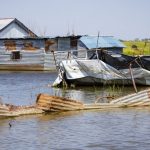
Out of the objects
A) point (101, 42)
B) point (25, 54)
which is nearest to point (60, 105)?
point (101, 42)

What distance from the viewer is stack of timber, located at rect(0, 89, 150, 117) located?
13.4m

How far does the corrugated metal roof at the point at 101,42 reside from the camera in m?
35.3

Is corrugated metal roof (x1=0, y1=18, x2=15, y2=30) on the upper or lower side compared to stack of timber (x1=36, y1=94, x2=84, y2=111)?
upper

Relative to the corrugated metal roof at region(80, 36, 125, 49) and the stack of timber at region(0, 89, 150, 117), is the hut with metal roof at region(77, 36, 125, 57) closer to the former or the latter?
the corrugated metal roof at region(80, 36, 125, 49)

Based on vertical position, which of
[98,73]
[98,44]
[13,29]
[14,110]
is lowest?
[14,110]

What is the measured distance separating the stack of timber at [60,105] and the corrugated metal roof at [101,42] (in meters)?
19.8

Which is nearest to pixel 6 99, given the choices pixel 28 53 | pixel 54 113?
pixel 54 113

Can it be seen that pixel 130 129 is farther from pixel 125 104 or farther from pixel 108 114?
pixel 125 104

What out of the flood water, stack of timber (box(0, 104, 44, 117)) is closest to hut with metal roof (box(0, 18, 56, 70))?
the flood water

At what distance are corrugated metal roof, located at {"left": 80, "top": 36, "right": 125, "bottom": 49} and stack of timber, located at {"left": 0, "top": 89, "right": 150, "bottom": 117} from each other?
64.9 ft

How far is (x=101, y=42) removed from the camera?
117ft

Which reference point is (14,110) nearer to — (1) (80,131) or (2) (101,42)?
(1) (80,131)

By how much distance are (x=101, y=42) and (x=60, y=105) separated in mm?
22051

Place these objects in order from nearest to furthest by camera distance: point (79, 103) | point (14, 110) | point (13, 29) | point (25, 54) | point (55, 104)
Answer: point (14, 110)
point (55, 104)
point (79, 103)
point (25, 54)
point (13, 29)
